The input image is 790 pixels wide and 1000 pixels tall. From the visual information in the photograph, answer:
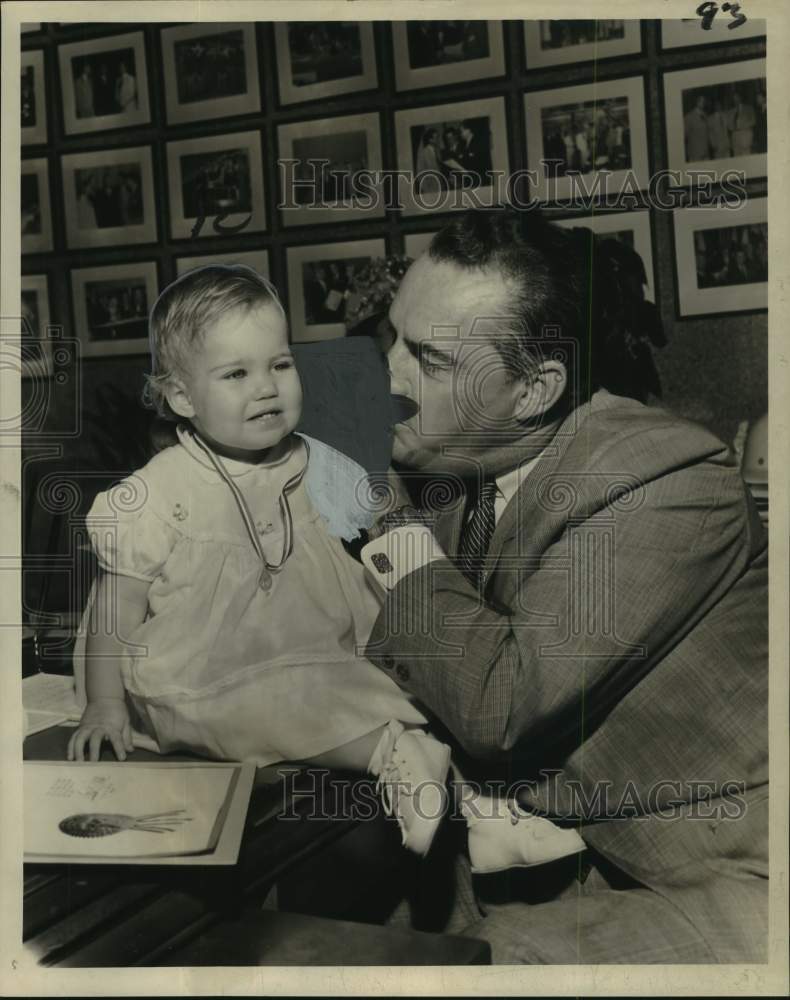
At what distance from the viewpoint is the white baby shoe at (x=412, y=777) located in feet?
5.75

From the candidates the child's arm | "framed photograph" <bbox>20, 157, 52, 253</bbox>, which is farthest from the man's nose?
"framed photograph" <bbox>20, 157, 52, 253</bbox>

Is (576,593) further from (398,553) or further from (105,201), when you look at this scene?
(105,201)

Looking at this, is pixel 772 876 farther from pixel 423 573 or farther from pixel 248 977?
pixel 248 977

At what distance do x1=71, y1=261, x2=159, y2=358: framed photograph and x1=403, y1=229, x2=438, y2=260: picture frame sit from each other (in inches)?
18.6

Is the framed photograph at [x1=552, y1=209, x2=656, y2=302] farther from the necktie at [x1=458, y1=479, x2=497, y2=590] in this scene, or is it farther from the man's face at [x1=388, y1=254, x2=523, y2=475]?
the necktie at [x1=458, y1=479, x2=497, y2=590]

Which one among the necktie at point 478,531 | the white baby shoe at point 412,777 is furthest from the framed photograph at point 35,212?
the white baby shoe at point 412,777

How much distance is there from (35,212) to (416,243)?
733mm

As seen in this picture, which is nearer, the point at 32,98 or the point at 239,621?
the point at 239,621

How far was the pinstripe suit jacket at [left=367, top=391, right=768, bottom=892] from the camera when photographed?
5.67ft

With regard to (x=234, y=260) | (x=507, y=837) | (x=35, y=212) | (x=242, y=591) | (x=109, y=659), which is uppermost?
(x=35, y=212)

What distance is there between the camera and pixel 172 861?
167cm

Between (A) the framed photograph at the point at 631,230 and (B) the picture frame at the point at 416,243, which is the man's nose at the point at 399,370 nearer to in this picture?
(B) the picture frame at the point at 416,243

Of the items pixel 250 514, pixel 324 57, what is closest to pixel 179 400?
pixel 250 514

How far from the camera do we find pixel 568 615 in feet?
5.76
